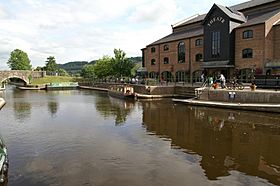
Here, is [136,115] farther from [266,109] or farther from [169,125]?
[266,109]

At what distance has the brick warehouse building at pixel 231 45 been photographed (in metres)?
35.6

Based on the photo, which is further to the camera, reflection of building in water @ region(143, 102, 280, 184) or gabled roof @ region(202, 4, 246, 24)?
gabled roof @ region(202, 4, 246, 24)

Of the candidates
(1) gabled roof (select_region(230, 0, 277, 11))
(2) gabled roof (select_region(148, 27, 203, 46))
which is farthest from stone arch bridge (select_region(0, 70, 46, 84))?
(1) gabled roof (select_region(230, 0, 277, 11))

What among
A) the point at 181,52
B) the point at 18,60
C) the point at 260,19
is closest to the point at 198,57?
the point at 181,52

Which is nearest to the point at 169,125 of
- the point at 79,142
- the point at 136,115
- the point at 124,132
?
the point at 124,132

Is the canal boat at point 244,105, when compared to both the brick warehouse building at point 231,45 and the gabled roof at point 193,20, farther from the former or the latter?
the gabled roof at point 193,20

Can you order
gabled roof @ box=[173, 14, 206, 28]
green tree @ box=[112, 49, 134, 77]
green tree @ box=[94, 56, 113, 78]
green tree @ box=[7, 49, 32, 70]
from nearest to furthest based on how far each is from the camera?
gabled roof @ box=[173, 14, 206, 28] < green tree @ box=[112, 49, 134, 77] < green tree @ box=[94, 56, 113, 78] < green tree @ box=[7, 49, 32, 70]

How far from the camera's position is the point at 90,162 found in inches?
485

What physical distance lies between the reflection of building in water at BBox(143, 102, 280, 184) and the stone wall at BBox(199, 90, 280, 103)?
2.49 meters

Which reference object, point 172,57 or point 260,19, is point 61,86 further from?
point 260,19

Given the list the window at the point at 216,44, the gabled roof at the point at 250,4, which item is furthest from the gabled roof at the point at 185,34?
the gabled roof at the point at 250,4

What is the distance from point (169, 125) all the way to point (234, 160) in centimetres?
867

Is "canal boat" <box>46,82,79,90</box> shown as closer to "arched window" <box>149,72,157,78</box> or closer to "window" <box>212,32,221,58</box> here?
"arched window" <box>149,72,157,78</box>

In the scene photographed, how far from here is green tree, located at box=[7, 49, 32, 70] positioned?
350ft
